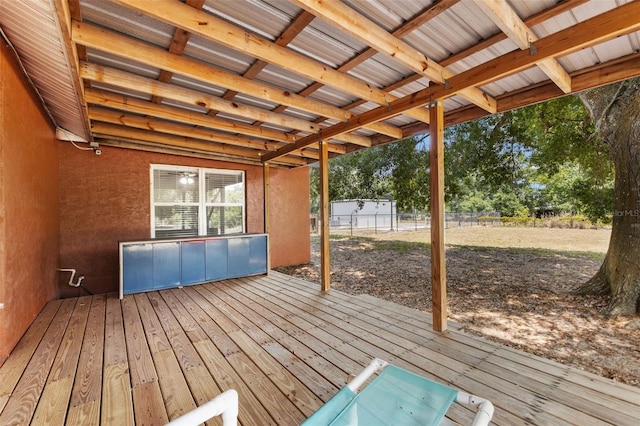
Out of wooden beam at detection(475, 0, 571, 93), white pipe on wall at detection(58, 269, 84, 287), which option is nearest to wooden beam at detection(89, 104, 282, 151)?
white pipe on wall at detection(58, 269, 84, 287)

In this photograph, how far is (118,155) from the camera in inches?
183

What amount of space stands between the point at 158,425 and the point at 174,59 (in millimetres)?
→ 2669

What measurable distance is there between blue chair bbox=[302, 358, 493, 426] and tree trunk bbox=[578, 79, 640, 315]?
13.6 ft

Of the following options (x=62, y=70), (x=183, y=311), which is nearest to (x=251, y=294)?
(x=183, y=311)

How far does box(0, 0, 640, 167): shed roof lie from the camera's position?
72.1 inches

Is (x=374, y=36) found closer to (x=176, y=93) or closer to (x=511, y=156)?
(x=176, y=93)

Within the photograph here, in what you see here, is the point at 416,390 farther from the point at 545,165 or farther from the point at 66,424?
the point at 545,165

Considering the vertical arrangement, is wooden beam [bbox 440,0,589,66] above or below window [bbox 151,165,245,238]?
above

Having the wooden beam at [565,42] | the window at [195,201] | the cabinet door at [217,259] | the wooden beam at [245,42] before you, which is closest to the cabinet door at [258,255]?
the cabinet door at [217,259]

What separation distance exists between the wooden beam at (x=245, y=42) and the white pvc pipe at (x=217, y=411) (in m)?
2.15

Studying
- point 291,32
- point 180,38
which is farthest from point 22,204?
point 291,32

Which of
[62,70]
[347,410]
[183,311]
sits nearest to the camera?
[347,410]

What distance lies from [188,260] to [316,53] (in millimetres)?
3873

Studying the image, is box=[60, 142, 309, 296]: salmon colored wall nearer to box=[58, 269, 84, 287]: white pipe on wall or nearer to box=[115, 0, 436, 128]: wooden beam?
box=[58, 269, 84, 287]: white pipe on wall
